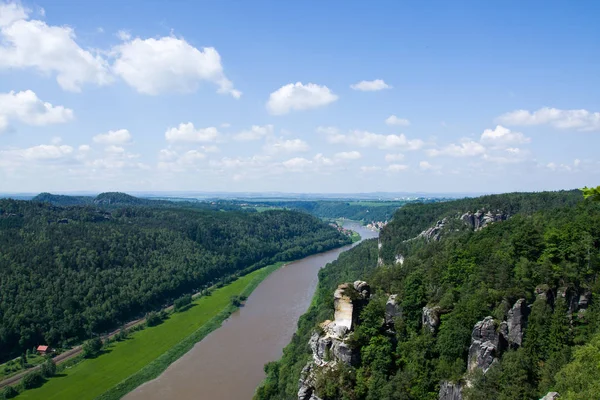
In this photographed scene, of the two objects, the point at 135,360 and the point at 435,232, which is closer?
the point at 135,360

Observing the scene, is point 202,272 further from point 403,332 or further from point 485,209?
point 403,332

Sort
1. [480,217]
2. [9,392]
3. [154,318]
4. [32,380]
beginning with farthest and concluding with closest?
1. [154,318]
2. [480,217]
3. [32,380]
4. [9,392]

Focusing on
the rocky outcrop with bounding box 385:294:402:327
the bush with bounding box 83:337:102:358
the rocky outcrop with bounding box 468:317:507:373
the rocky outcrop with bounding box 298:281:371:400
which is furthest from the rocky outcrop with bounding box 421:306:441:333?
the bush with bounding box 83:337:102:358

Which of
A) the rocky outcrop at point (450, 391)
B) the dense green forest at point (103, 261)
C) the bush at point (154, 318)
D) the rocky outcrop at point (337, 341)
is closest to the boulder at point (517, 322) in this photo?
the rocky outcrop at point (450, 391)

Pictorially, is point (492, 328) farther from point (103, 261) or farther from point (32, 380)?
point (103, 261)

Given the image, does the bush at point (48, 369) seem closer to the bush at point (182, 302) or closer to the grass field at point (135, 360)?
the grass field at point (135, 360)

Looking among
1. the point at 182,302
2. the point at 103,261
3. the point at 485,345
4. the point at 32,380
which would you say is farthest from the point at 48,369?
the point at 485,345
